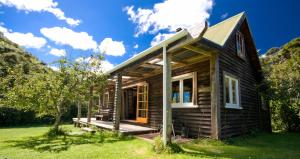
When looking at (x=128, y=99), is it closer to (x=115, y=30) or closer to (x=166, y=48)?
(x=115, y=30)

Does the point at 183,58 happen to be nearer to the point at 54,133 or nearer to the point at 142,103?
the point at 142,103

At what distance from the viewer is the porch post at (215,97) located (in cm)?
631

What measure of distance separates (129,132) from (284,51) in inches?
778

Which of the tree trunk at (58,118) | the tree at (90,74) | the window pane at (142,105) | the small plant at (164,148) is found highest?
the tree at (90,74)

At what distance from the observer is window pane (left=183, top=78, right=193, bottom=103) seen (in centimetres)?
776

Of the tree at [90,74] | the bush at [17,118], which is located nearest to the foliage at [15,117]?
the bush at [17,118]

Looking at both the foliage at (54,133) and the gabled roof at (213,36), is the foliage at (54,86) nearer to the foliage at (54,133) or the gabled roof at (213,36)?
the foliage at (54,133)

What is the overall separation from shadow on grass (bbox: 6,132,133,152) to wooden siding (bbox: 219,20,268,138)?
3398mm

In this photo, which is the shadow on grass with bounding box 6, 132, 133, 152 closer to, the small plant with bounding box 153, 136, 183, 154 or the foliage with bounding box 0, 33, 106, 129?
the foliage with bounding box 0, 33, 106, 129

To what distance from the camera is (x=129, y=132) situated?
24.6 feet

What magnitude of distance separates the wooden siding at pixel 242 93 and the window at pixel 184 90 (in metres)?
1.05

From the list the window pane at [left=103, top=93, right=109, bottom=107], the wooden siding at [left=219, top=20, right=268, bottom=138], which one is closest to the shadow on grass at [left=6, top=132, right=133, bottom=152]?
the wooden siding at [left=219, top=20, right=268, bottom=138]

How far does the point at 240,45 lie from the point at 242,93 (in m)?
2.11

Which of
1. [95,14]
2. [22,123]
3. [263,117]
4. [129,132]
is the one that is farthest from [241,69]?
[22,123]
